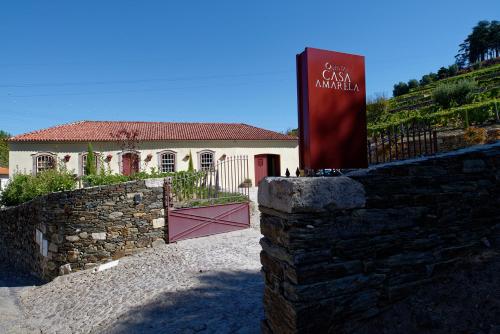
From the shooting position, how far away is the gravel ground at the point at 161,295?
4238 millimetres

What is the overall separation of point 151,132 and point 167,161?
2294 millimetres

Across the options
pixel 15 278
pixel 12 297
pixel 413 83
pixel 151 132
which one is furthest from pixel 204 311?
pixel 413 83

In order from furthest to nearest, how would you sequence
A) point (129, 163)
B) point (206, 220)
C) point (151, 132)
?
1. point (151, 132)
2. point (129, 163)
3. point (206, 220)

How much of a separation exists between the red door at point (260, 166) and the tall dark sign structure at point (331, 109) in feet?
57.7

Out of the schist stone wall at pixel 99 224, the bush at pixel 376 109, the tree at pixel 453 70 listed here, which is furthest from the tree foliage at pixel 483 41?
the schist stone wall at pixel 99 224

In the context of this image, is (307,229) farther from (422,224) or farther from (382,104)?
(382,104)

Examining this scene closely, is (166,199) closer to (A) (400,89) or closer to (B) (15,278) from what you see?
(B) (15,278)

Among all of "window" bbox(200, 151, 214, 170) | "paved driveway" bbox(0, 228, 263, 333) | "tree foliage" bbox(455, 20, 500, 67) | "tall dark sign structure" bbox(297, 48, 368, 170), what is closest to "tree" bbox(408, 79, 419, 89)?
"tree foliage" bbox(455, 20, 500, 67)

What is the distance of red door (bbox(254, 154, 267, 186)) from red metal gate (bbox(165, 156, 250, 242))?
10.5 metres

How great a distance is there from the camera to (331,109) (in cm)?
298

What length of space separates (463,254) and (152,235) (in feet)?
24.2

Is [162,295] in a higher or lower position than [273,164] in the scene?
lower

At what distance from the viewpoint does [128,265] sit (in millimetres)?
7680

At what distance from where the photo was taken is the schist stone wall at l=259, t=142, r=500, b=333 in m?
2.37
